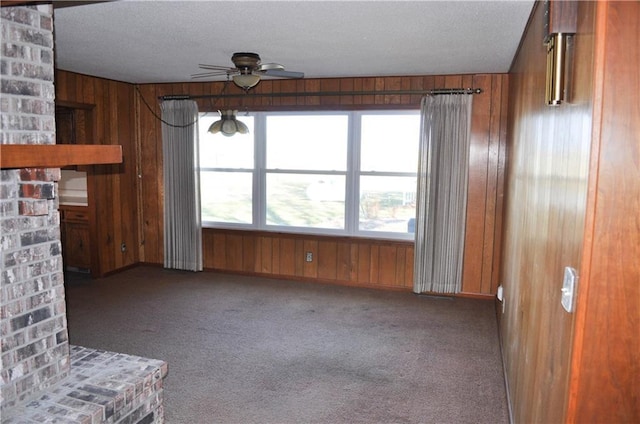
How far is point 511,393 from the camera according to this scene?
287 centimetres

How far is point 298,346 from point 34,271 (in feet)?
7.03

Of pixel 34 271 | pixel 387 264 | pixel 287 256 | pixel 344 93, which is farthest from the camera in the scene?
pixel 287 256

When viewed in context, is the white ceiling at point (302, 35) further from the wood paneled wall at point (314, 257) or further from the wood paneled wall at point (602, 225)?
the wood paneled wall at point (314, 257)

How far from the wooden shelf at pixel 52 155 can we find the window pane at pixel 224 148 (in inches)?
152

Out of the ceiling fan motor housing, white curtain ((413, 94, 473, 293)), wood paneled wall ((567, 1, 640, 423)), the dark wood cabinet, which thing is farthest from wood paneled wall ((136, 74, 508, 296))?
wood paneled wall ((567, 1, 640, 423))

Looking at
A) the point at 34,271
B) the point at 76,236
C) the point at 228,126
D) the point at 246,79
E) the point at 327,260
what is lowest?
the point at 327,260

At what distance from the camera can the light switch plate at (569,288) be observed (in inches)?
54.5

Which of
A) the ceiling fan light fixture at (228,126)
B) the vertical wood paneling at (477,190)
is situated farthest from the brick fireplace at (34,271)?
the vertical wood paneling at (477,190)

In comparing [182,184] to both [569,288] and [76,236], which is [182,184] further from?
[569,288]

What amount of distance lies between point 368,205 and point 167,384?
9.93 ft

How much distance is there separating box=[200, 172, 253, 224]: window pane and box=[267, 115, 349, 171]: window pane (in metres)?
0.44

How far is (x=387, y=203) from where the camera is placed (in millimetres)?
5484

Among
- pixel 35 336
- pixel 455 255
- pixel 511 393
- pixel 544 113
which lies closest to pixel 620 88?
pixel 544 113

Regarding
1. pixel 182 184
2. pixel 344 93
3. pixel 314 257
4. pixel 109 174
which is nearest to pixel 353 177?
pixel 344 93
